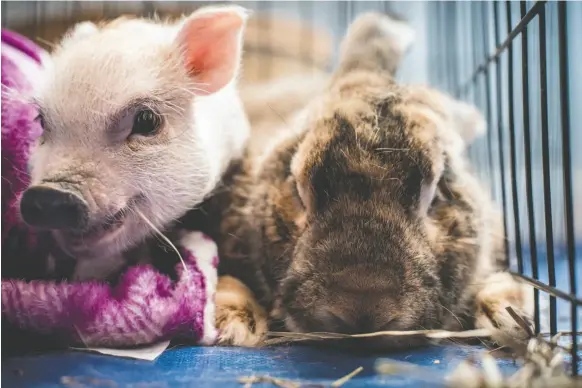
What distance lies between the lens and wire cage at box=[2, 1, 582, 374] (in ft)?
3.30

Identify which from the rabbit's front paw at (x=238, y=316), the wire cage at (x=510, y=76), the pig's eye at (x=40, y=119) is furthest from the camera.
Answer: the rabbit's front paw at (x=238, y=316)

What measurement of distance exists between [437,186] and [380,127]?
19 centimetres

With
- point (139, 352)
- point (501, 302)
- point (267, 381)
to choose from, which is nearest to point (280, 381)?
point (267, 381)

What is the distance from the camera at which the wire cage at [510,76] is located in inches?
39.6

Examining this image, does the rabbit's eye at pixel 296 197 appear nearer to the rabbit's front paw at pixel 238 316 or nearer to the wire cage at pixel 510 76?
the rabbit's front paw at pixel 238 316

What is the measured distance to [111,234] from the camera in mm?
1120

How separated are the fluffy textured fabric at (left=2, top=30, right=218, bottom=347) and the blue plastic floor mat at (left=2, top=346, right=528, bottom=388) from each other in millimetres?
61

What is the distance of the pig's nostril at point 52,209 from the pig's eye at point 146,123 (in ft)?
0.66

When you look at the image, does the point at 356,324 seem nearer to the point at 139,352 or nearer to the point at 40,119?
the point at 139,352

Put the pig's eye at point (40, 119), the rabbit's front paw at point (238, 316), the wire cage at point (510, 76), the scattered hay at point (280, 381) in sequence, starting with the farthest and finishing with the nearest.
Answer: the rabbit's front paw at point (238, 316)
the pig's eye at point (40, 119)
the wire cage at point (510, 76)
the scattered hay at point (280, 381)

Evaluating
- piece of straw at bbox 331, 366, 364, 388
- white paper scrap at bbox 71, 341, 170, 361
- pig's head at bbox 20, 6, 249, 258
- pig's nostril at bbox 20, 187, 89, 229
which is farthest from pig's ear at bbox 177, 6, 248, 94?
piece of straw at bbox 331, 366, 364, 388

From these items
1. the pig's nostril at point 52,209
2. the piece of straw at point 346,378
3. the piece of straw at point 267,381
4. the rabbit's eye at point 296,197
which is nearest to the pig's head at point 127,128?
the pig's nostril at point 52,209

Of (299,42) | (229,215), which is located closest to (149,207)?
(229,215)

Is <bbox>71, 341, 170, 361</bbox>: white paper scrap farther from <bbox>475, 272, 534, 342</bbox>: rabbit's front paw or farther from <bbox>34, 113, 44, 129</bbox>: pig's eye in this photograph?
<bbox>475, 272, 534, 342</bbox>: rabbit's front paw
